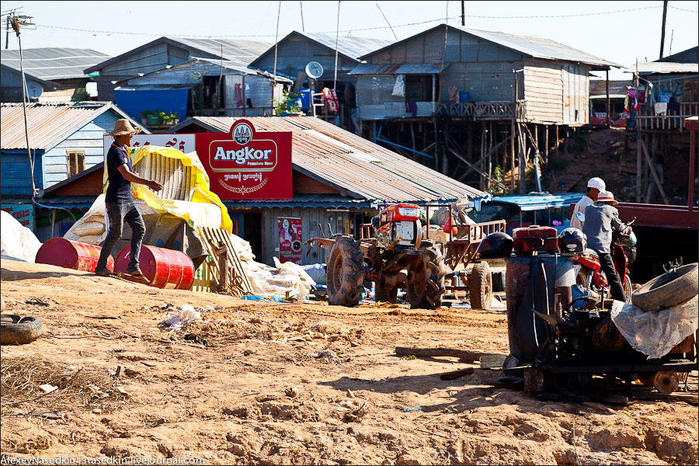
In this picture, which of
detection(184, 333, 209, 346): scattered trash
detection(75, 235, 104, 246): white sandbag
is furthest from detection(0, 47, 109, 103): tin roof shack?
detection(184, 333, 209, 346): scattered trash

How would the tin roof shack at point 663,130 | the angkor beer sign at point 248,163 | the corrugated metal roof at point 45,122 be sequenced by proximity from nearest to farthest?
the angkor beer sign at point 248,163, the corrugated metal roof at point 45,122, the tin roof shack at point 663,130

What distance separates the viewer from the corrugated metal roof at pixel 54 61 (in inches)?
2077

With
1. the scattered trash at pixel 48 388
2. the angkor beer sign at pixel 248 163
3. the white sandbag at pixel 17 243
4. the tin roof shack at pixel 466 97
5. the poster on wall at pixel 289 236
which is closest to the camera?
the scattered trash at pixel 48 388

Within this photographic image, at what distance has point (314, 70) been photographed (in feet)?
163

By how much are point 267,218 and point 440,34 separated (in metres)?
25.5

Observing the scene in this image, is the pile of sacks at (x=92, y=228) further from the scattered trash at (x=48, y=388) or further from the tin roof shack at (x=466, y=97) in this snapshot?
the tin roof shack at (x=466, y=97)

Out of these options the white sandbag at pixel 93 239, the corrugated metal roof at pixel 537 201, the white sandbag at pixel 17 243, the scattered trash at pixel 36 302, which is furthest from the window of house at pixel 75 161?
the scattered trash at pixel 36 302

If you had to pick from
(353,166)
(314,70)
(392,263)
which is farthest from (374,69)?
(392,263)

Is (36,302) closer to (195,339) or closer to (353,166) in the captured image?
(195,339)

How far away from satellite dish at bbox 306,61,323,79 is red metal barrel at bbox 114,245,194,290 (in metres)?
35.0

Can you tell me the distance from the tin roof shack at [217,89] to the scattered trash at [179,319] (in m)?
36.3

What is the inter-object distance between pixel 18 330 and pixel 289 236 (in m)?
17.4

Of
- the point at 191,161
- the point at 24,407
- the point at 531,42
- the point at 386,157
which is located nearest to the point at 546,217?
the point at 386,157

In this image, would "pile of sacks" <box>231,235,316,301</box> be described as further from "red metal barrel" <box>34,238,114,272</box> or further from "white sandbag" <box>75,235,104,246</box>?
"red metal barrel" <box>34,238,114,272</box>
